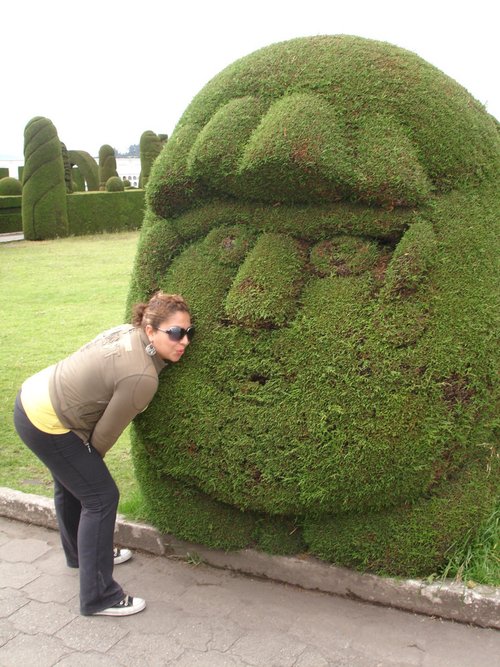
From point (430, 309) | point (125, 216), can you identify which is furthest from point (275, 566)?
point (125, 216)

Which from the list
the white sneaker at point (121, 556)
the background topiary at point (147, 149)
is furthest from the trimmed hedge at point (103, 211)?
the white sneaker at point (121, 556)

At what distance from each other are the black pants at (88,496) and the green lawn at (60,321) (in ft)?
2.37

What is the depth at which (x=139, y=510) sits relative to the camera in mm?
4184

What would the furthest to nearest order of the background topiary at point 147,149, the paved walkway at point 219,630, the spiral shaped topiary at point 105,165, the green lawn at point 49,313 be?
1. the spiral shaped topiary at point 105,165
2. the background topiary at point 147,149
3. the green lawn at point 49,313
4. the paved walkway at point 219,630

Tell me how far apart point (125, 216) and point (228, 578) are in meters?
23.4

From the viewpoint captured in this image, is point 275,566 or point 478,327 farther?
point 275,566

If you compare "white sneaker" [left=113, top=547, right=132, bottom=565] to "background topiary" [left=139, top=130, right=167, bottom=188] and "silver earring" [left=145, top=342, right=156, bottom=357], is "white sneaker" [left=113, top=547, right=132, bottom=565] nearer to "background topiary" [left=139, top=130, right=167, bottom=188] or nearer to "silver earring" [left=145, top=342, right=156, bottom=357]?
"silver earring" [left=145, top=342, right=156, bottom=357]

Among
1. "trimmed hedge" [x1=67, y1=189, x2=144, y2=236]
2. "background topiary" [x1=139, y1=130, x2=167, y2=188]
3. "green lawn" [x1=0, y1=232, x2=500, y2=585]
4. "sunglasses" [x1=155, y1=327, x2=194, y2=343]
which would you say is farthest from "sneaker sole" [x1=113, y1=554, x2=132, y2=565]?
"background topiary" [x1=139, y1=130, x2=167, y2=188]

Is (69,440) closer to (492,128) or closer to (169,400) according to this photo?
(169,400)

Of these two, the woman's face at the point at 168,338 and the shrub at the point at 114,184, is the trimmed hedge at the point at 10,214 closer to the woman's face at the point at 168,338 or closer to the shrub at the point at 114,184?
the shrub at the point at 114,184

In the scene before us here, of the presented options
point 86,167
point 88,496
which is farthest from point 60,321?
point 86,167

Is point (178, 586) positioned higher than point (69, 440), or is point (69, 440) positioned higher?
point (69, 440)

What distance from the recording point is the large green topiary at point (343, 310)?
10.6ft

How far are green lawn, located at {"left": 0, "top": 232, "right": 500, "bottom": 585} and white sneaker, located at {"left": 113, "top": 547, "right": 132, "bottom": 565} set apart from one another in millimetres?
227
